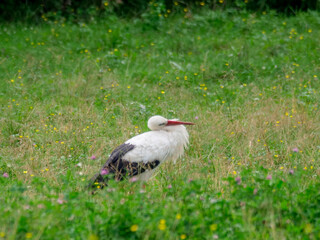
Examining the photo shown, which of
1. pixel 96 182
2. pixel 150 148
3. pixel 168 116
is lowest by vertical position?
pixel 168 116

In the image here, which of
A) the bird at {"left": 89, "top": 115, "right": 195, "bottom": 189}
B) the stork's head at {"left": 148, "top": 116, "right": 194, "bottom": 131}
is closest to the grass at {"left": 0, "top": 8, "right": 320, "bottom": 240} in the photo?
the bird at {"left": 89, "top": 115, "right": 195, "bottom": 189}

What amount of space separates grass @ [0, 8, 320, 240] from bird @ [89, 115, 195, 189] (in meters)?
0.14

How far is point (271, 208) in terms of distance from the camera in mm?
2988

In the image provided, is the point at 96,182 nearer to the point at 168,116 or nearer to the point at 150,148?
the point at 150,148

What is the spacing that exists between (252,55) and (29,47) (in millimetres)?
3862

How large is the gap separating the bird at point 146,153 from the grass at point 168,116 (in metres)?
0.14

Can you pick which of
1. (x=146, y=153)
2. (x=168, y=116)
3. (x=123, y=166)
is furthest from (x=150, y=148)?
(x=168, y=116)

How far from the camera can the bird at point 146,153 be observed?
12.8 ft

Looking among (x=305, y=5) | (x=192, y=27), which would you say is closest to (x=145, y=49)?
(x=192, y=27)

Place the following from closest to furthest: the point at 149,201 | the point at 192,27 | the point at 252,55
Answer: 1. the point at 149,201
2. the point at 252,55
3. the point at 192,27

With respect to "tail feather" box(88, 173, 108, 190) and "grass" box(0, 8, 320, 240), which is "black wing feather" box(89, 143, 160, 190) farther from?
"grass" box(0, 8, 320, 240)

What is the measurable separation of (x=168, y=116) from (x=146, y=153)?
5.35ft

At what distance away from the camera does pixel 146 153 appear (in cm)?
404

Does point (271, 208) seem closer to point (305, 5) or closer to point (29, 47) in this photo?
point (29, 47)
